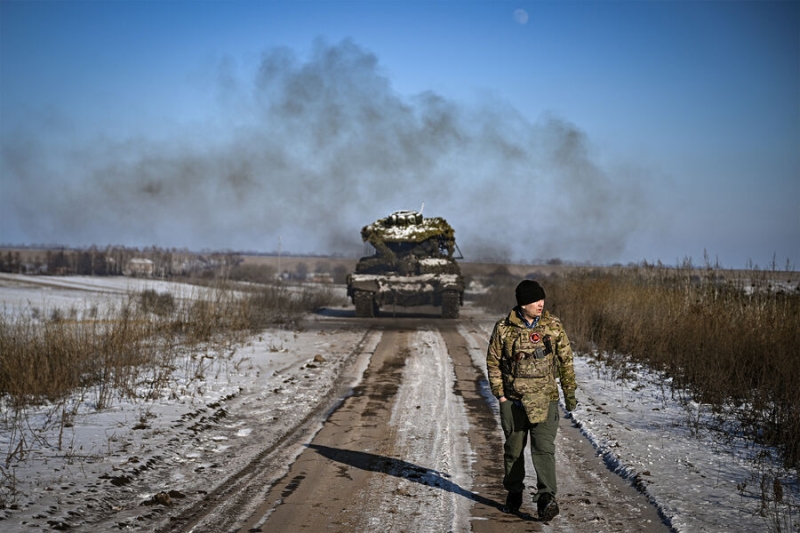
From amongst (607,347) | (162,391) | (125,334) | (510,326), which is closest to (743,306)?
(607,347)

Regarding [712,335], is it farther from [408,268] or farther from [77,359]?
[408,268]

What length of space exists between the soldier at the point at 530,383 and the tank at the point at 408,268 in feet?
55.0

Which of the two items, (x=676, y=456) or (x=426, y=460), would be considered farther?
(x=676, y=456)

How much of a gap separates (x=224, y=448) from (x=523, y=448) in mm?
3035

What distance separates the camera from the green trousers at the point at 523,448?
4.80m

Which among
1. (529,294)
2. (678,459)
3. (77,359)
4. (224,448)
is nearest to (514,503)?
(529,294)

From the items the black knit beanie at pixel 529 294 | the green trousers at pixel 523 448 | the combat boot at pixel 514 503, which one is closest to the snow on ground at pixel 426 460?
the combat boot at pixel 514 503

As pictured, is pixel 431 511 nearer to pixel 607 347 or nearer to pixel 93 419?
pixel 93 419

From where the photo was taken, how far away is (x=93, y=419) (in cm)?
732

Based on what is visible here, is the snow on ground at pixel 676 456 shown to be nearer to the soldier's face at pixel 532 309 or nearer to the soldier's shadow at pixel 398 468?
the soldier's shadow at pixel 398 468

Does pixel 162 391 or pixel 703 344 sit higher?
pixel 703 344

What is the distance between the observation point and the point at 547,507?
468 centimetres

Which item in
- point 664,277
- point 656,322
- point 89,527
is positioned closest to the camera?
point 89,527

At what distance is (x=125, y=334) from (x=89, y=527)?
20.0ft
